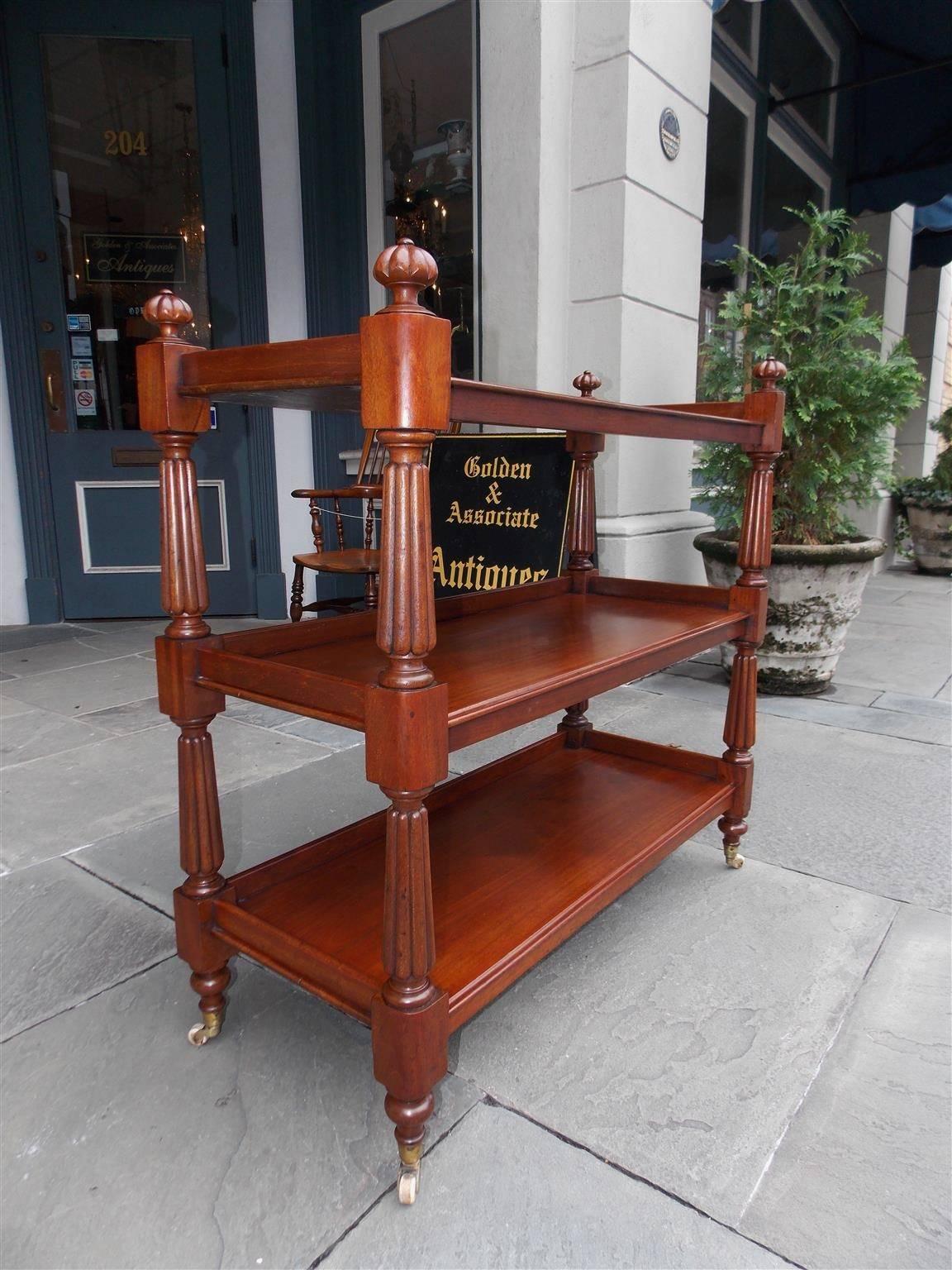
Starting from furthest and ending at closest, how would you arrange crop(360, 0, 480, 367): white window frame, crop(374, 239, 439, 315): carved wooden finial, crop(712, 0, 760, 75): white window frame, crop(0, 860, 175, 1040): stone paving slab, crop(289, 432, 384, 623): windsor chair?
crop(712, 0, 760, 75): white window frame < crop(360, 0, 480, 367): white window frame < crop(289, 432, 384, 623): windsor chair < crop(0, 860, 175, 1040): stone paving slab < crop(374, 239, 439, 315): carved wooden finial

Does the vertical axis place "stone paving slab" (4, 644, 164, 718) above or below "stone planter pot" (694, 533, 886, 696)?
below

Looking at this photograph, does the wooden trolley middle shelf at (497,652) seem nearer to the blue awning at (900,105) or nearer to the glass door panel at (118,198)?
the glass door panel at (118,198)

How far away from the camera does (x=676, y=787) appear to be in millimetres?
1798

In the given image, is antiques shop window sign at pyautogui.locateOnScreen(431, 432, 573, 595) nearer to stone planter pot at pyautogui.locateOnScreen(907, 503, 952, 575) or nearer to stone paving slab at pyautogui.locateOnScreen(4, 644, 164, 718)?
stone paving slab at pyautogui.locateOnScreen(4, 644, 164, 718)

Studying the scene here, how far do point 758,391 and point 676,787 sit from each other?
2.78ft

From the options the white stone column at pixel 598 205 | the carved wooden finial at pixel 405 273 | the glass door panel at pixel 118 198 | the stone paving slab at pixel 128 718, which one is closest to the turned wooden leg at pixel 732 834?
the carved wooden finial at pixel 405 273

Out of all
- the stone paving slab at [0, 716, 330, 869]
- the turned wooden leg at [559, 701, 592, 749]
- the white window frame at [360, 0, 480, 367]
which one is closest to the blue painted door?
the white window frame at [360, 0, 480, 367]

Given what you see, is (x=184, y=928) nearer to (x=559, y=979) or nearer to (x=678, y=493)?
(x=559, y=979)

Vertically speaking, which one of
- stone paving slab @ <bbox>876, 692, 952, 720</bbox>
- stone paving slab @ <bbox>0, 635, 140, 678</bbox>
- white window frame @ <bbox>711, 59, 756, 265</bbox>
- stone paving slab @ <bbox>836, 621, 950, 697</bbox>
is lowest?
stone paving slab @ <bbox>876, 692, 952, 720</bbox>

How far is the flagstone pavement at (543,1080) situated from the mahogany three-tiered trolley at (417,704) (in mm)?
110

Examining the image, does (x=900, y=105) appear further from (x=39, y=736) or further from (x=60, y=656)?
(x=39, y=736)

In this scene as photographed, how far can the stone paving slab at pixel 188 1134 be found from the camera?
961mm

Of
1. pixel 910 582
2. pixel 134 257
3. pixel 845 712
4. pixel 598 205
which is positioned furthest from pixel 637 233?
pixel 910 582

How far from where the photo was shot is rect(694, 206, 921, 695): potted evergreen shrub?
2906mm
